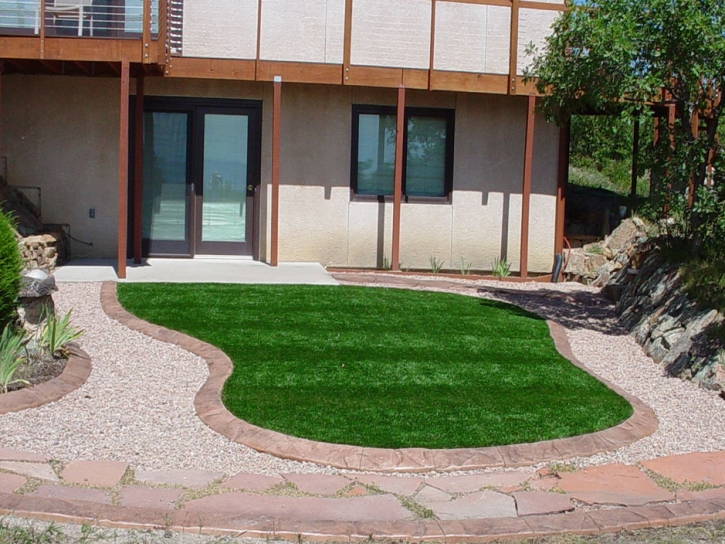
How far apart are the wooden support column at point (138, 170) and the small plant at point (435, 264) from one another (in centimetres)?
445

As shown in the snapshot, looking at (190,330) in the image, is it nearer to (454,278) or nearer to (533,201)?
(454,278)

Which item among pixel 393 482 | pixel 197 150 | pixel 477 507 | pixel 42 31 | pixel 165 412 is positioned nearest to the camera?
pixel 477 507

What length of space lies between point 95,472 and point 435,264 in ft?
31.0

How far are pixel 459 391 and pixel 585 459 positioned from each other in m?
1.49

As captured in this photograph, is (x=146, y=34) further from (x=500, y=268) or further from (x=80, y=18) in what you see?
(x=500, y=268)

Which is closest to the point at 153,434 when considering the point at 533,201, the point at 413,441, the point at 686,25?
the point at 413,441

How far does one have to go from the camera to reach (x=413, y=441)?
6203mm

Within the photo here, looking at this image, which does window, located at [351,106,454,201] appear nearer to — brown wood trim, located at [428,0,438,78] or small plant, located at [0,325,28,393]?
brown wood trim, located at [428,0,438,78]

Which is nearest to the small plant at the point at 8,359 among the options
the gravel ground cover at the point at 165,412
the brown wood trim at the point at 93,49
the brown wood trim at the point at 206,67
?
the gravel ground cover at the point at 165,412

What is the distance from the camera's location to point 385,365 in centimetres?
808

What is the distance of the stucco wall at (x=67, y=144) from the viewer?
1370 cm

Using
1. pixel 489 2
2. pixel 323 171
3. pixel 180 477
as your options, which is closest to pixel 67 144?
pixel 323 171

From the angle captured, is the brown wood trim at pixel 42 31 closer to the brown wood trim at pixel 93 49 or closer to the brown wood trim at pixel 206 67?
the brown wood trim at pixel 93 49

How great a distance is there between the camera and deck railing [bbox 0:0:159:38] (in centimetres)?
1156
